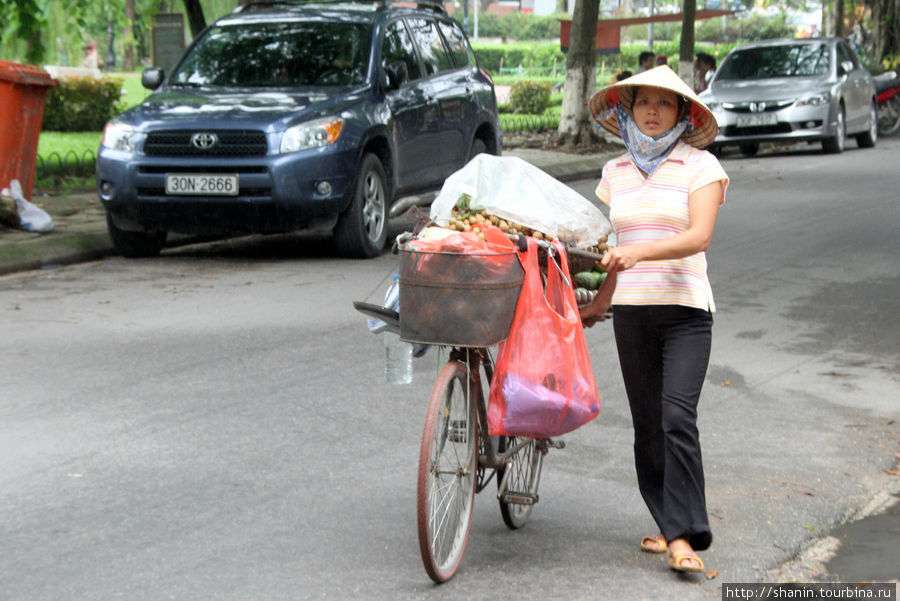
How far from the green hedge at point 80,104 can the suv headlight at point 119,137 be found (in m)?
15.6

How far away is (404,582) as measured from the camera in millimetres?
4242

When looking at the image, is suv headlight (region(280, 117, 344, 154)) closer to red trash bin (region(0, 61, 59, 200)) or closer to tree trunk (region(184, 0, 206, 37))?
red trash bin (region(0, 61, 59, 200))

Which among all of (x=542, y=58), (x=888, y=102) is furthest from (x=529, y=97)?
(x=542, y=58)

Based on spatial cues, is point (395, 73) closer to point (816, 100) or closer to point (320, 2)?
point (320, 2)

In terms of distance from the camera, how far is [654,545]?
15.0 feet

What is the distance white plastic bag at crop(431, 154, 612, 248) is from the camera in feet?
14.2

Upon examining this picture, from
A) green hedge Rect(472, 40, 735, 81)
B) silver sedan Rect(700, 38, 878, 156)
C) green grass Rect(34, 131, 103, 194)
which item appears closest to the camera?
green grass Rect(34, 131, 103, 194)

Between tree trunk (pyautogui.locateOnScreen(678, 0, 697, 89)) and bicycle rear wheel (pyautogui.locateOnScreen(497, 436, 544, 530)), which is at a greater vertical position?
tree trunk (pyautogui.locateOnScreen(678, 0, 697, 89))

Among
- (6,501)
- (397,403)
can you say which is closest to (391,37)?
(397,403)

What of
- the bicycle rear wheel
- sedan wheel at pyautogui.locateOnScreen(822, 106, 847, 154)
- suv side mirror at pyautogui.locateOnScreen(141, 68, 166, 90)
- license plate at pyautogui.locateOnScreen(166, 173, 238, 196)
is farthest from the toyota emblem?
sedan wheel at pyautogui.locateOnScreen(822, 106, 847, 154)

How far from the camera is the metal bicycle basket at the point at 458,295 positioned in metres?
4.07

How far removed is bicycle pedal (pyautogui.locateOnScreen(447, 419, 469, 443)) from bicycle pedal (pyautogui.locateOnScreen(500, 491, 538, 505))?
1.01 ft

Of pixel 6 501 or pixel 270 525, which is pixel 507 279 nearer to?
pixel 270 525

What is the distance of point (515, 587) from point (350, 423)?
2.08m
